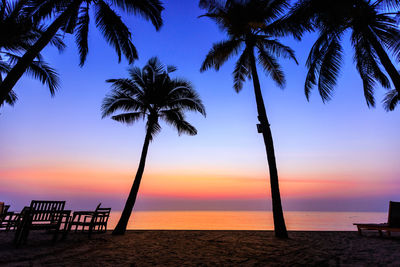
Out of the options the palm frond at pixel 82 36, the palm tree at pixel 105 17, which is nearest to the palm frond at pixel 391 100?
the palm tree at pixel 105 17

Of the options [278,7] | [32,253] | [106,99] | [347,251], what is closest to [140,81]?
[106,99]

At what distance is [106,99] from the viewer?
1045 centimetres

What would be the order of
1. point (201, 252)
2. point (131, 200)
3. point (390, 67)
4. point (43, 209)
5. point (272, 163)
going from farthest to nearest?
1. point (131, 200)
2. point (272, 163)
3. point (43, 209)
4. point (390, 67)
5. point (201, 252)

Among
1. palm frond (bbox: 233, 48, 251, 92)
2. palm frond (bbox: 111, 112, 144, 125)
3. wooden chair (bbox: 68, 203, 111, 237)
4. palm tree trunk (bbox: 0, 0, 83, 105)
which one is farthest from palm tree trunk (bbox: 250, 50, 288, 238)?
palm tree trunk (bbox: 0, 0, 83, 105)

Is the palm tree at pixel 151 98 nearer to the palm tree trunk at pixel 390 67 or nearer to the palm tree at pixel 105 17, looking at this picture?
the palm tree at pixel 105 17

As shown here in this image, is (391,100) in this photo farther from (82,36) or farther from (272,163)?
(82,36)

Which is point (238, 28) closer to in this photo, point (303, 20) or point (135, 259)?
point (303, 20)

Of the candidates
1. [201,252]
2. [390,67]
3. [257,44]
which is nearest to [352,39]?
[390,67]

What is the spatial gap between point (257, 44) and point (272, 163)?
18.8ft

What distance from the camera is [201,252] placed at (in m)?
5.51

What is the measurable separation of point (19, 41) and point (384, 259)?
12932 mm

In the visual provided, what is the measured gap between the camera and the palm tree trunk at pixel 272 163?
25.3 feet

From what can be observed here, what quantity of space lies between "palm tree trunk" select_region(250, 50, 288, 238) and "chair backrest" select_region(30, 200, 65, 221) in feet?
23.4

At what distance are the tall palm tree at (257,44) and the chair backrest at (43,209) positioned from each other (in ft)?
23.6
